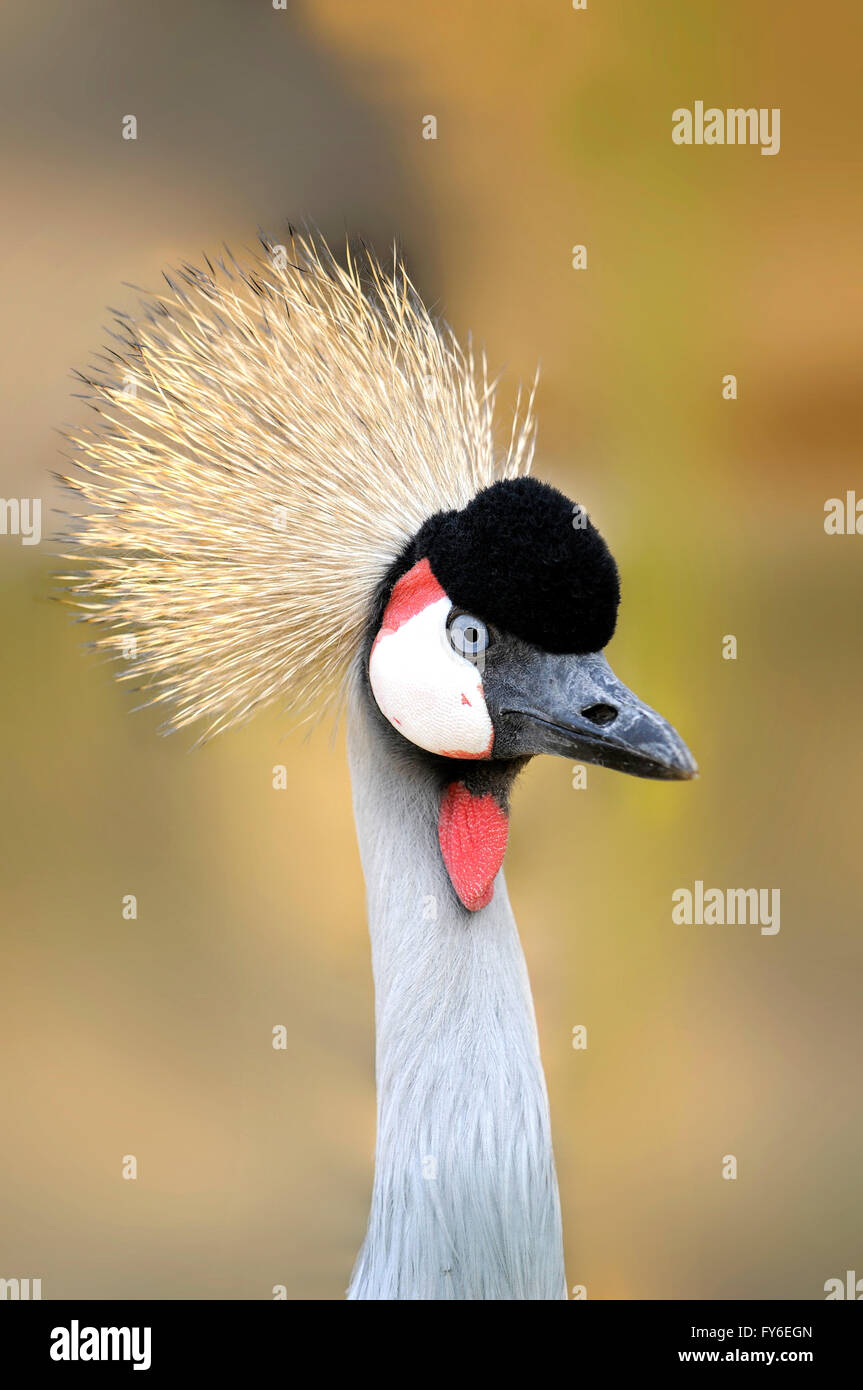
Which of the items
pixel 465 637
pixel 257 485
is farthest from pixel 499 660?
pixel 257 485

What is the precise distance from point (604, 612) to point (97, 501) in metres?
0.49

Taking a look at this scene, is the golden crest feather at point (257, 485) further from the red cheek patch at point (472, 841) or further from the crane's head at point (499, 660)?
the red cheek patch at point (472, 841)

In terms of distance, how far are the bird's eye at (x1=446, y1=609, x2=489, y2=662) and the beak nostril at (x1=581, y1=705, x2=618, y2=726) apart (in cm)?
→ 10

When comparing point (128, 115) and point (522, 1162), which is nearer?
point (522, 1162)

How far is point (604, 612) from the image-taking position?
94cm

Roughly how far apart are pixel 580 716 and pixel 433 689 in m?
0.13

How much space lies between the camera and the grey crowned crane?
104cm

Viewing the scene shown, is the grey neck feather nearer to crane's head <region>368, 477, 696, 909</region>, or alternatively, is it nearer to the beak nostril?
crane's head <region>368, 477, 696, 909</region>

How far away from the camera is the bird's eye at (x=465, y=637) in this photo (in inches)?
38.0

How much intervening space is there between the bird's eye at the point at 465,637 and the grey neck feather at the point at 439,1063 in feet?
0.44

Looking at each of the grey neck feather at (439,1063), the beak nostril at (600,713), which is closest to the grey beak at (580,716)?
the beak nostril at (600,713)

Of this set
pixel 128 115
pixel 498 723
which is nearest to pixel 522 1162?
pixel 498 723

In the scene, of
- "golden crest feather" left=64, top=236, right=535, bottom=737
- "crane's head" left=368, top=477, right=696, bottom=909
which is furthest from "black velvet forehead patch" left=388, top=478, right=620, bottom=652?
"golden crest feather" left=64, top=236, right=535, bottom=737
